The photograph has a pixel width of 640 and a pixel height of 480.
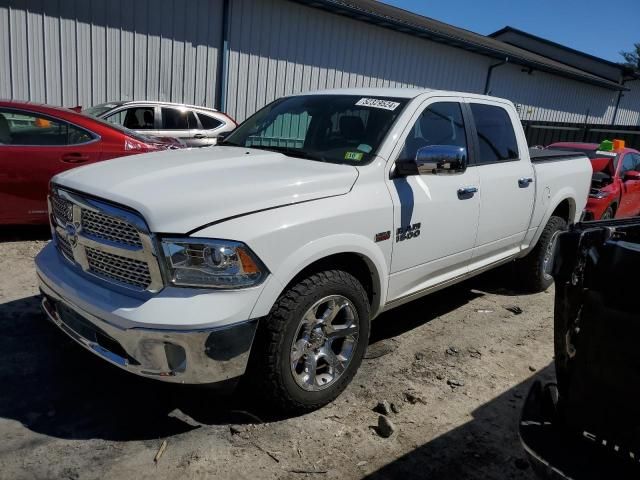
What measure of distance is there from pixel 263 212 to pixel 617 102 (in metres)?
33.2

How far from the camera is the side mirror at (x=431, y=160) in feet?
11.1

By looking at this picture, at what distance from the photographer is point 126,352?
2582mm

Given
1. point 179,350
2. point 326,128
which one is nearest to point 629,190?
point 326,128

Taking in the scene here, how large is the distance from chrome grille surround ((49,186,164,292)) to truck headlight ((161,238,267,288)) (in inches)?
2.9

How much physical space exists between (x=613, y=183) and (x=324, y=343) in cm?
733

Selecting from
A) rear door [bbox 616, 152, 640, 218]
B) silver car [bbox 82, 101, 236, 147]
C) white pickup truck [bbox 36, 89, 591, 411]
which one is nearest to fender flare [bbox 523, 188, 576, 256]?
white pickup truck [bbox 36, 89, 591, 411]

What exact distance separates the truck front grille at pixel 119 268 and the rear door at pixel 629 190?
8.40 m

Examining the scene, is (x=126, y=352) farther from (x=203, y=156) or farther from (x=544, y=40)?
(x=544, y=40)

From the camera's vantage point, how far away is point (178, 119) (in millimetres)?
10117

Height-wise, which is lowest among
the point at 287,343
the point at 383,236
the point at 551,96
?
the point at 287,343

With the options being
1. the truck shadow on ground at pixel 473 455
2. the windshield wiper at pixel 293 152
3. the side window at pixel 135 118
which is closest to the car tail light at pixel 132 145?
the windshield wiper at pixel 293 152

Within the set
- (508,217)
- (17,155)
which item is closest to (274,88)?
(17,155)

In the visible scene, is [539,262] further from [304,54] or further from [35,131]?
[304,54]

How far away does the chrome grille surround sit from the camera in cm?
257
